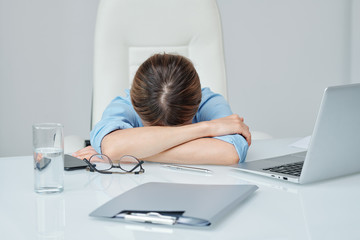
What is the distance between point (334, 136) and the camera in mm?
917

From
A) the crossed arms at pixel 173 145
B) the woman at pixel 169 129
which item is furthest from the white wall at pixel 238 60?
the crossed arms at pixel 173 145

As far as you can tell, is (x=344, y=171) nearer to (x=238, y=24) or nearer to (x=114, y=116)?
(x=114, y=116)

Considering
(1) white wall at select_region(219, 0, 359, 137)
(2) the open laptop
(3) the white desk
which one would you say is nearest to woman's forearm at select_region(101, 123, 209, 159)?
(3) the white desk

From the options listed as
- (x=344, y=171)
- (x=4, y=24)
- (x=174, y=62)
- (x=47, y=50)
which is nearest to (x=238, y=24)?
(x=47, y=50)

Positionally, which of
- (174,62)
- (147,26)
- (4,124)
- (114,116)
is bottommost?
(4,124)

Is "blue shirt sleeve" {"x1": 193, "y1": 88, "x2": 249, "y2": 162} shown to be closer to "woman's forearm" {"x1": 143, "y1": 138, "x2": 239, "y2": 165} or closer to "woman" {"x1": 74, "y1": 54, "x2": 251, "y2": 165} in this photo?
"woman" {"x1": 74, "y1": 54, "x2": 251, "y2": 165}

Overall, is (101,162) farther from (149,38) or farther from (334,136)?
(149,38)

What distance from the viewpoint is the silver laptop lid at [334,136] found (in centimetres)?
A: 87

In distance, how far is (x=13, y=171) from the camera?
111 centimetres

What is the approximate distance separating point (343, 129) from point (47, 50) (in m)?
2.49

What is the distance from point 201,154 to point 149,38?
33.1 inches

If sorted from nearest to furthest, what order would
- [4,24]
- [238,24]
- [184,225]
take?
1. [184,225]
2. [4,24]
3. [238,24]

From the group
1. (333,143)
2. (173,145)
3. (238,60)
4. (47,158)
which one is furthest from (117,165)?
(238,60)

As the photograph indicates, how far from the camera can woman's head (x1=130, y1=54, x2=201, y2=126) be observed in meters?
1.26
